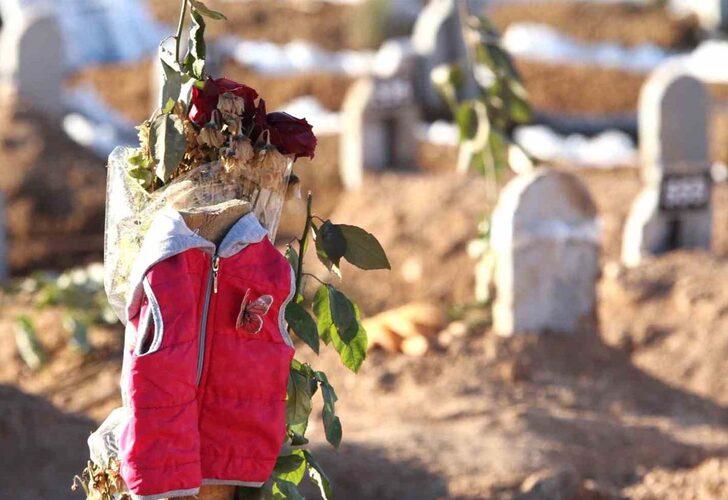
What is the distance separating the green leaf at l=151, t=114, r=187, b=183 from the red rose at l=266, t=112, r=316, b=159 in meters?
0.24

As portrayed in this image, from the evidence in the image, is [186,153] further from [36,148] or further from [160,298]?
[36,148]

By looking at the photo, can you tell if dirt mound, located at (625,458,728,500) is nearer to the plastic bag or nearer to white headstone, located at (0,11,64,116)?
the plastic bag

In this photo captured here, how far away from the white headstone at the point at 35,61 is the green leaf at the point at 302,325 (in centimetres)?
1044

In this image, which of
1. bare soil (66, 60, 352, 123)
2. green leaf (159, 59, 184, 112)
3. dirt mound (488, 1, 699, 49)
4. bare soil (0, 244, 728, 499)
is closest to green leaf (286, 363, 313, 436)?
green leaf (159, 59, 184, 112)

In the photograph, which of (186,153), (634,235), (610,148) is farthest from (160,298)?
(610,148)

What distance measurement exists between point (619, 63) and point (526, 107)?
9.57 m

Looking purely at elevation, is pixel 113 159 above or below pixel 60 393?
above

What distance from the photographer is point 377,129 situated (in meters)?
12.1

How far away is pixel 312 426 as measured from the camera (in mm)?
6848

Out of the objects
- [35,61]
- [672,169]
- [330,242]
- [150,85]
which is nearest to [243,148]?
[330,242]

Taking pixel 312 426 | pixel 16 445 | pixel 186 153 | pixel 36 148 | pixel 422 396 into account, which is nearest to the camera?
pixel 186 153

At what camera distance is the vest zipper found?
3100mm

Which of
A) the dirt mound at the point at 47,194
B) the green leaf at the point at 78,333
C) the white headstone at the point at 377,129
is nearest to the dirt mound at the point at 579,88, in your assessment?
the white headstone at the point at 377,129

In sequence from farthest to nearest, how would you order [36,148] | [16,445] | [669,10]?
[669,10]
[36,148]
[16,445]
